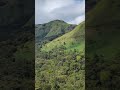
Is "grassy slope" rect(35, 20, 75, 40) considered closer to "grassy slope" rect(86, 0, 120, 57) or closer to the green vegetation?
the green vegetation

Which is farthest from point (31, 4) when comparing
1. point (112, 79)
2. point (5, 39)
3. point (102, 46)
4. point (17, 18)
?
point (112, 79)

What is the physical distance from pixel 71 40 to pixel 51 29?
1.96 ft

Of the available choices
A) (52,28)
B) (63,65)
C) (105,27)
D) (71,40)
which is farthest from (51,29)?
(105,27)

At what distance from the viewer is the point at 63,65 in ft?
20.4

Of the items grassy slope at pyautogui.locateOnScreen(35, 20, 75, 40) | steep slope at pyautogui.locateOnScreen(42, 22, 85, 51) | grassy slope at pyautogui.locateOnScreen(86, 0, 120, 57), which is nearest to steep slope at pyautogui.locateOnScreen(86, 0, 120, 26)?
grassy slope at pyautogui.locateOnScreen(86, 0, 120, 57)

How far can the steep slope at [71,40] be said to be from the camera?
20.3 ft

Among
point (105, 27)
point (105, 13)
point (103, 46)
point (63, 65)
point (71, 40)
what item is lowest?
point (63, 65)

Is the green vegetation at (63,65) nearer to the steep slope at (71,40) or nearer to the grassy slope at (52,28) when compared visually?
the steep slope at (71,40)

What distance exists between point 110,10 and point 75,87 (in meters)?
1.75

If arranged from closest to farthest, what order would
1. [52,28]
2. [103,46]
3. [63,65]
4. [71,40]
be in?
[103,46]
[63,65]
[71,40]
[52,28]

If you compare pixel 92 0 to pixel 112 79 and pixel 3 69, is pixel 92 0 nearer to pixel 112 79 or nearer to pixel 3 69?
pixel 112 79

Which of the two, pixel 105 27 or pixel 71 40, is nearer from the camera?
pixel 105 27

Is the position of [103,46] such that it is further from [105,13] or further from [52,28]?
[52,28]

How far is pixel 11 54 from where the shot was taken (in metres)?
5.63
